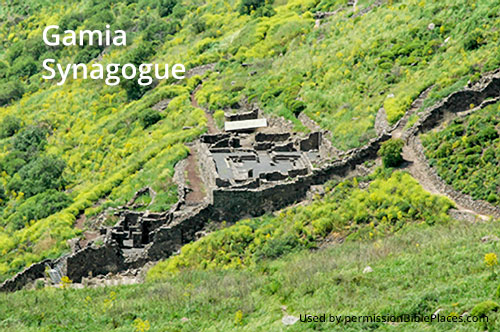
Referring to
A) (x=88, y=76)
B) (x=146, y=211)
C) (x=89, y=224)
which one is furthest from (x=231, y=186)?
(x=88, y=76)

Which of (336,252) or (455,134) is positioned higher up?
(455,134)

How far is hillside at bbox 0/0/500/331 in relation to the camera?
94.9 feet

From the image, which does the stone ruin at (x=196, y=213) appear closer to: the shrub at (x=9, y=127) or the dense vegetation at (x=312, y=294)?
the dense vegetation at (x=312, y=294)

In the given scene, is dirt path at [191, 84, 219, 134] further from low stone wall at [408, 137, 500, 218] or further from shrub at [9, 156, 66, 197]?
low stone wall at [408, 137, 500, 218]

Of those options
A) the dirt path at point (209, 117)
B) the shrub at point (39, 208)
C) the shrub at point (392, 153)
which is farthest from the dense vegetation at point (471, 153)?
the shrub at point (39, 208)

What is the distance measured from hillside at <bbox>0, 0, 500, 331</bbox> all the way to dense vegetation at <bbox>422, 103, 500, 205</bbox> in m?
0.11

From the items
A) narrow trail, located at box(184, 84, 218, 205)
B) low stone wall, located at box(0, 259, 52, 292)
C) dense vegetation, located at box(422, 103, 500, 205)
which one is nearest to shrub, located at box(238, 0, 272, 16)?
narrow trail, located at box(184, 84, 218, 205)

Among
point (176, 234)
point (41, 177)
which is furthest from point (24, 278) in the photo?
point (41, 177)

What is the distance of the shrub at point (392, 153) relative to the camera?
42719mm

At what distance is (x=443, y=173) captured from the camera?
40500 millimetres

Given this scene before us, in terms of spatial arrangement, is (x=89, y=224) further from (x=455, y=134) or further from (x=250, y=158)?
(x=455, y=134)

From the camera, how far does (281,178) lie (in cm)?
4572

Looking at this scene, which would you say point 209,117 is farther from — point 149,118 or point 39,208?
point 39,208

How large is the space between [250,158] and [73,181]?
2778 centimetres
